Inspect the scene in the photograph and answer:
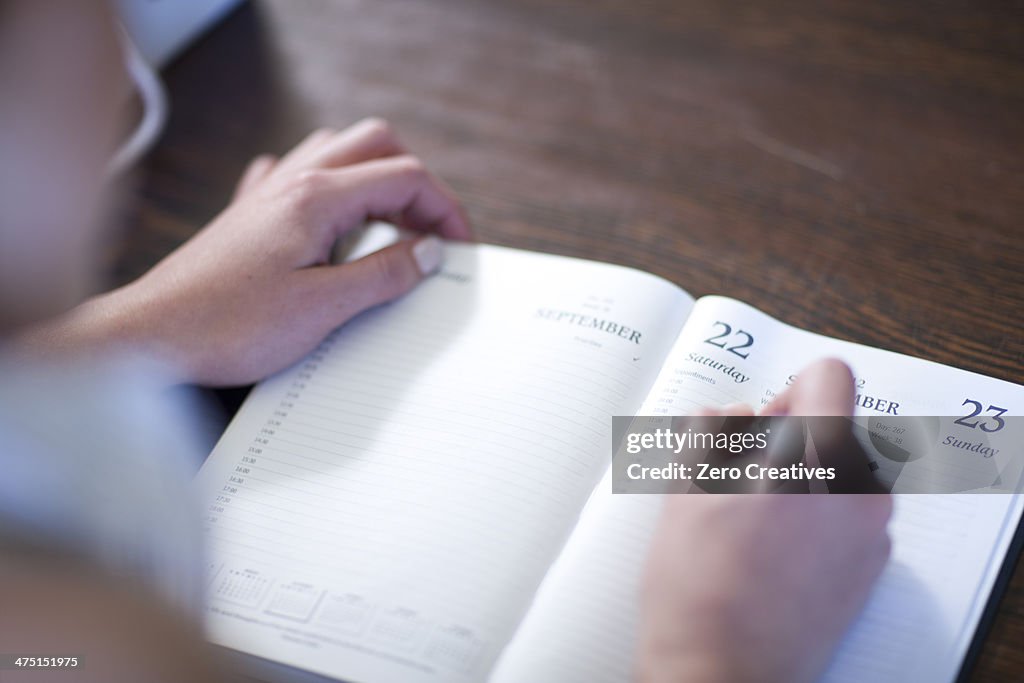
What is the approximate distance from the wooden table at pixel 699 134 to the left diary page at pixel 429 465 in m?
0.11

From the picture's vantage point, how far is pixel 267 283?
62cm

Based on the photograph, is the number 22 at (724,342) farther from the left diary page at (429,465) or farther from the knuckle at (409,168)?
the knuckle at (409,168)

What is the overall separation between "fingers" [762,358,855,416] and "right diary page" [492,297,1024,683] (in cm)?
7

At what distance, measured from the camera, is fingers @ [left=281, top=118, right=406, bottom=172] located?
0.72 m

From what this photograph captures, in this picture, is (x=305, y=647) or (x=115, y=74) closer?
(x=115, y=74)

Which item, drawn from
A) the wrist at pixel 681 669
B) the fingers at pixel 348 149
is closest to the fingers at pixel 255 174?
the fingers at pixel 348 149

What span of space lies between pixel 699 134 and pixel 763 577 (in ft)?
1.57

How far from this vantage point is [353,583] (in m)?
0.51

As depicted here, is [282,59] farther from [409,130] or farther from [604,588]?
[604,588]

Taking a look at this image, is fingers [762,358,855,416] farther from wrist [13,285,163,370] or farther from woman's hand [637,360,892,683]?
wrist [13,285,163,370]

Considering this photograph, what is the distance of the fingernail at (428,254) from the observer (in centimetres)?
67

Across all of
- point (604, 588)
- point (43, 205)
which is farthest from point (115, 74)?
point (604, 588)

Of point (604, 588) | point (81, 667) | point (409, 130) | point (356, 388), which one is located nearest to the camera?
point (81, 667)

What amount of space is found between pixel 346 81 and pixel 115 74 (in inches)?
21.2
